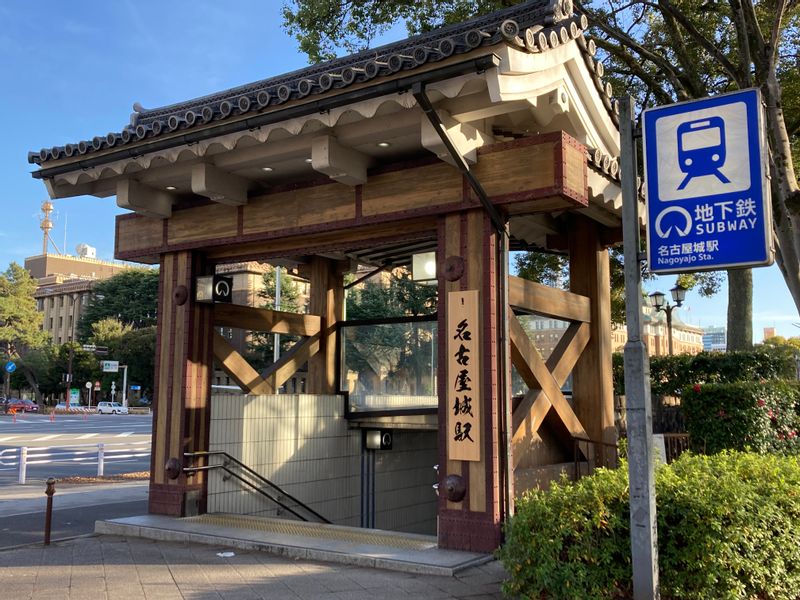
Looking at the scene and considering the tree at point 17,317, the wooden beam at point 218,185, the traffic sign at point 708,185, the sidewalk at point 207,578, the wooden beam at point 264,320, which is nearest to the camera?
the traffic sign at point 708,185

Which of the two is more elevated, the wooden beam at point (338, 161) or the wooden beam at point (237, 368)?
the wooden beam at point (338, 161)

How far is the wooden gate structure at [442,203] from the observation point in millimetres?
6703

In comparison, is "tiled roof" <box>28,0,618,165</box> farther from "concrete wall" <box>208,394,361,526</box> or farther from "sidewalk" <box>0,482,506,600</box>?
"sidewalk" <box>0,482,506,600</box>

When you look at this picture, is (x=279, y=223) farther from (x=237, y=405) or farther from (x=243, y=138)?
(x=237, y=405)

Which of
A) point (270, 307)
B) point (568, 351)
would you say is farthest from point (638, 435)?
point (270, 307)

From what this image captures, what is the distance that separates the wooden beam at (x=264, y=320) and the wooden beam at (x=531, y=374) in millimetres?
4260

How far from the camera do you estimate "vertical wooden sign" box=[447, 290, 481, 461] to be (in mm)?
7125

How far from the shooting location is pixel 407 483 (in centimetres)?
1249

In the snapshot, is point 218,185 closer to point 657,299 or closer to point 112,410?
point 657,299

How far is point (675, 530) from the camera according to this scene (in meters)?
4.93

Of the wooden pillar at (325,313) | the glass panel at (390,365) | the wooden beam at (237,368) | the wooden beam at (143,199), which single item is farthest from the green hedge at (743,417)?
the wooden beam at (143,199)

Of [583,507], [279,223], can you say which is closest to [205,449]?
[279,223]

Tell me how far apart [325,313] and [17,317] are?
66847 millimetres

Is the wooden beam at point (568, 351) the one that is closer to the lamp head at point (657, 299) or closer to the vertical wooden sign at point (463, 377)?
the vertical wooden sign at point (463, 377)
